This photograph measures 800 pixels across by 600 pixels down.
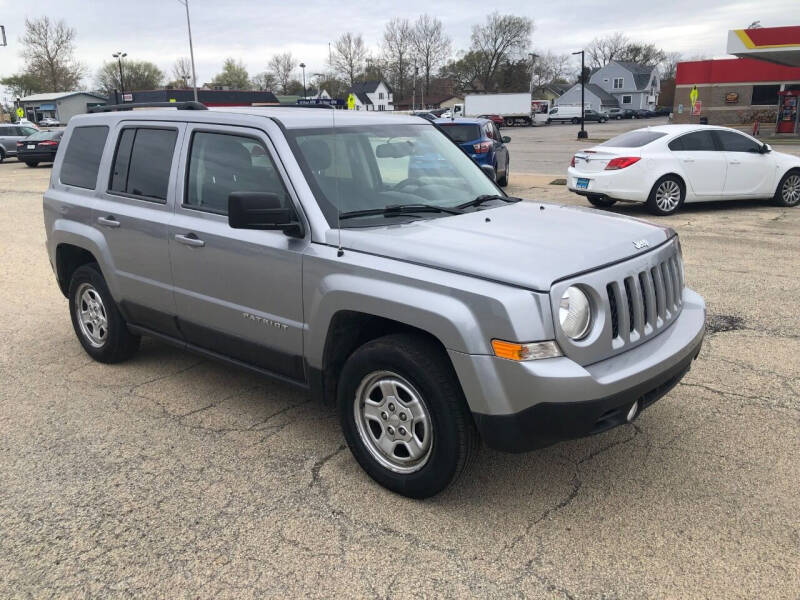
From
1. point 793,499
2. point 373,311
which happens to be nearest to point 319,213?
point 373,311

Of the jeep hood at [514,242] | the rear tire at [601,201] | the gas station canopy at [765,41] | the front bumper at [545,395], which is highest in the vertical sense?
the gas station canopy at [765,41]

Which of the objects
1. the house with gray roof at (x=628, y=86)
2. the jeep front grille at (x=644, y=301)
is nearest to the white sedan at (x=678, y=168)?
the jeep front grille at (x=644, y=301)

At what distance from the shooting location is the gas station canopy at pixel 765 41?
1231 inches

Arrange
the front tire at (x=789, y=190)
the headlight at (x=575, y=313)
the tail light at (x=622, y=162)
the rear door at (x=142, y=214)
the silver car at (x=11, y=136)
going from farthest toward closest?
the silver car at (x=11, y=136)
the front tire at (x=789, y=190)
the tail light at (x=622, y=162)
the rear door at (x=142, y=214)
the headlight at (x=575, y=313)

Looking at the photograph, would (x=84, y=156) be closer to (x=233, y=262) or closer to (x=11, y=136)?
(x=233, y=262)

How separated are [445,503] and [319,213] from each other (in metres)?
1.61

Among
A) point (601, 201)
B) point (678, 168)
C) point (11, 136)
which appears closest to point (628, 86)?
point (11, 136)

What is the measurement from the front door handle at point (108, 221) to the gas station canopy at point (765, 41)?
34502mm

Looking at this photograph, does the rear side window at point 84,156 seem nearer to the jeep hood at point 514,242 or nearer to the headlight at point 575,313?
the jeep hood at point 514,242

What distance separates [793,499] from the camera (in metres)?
3.35

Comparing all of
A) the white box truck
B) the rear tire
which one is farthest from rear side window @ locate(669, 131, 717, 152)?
the white box truck

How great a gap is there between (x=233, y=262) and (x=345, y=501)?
1481 millimetres

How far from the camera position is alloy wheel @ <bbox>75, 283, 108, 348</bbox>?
525cm

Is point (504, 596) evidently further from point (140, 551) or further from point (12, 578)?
point (12, 578)
